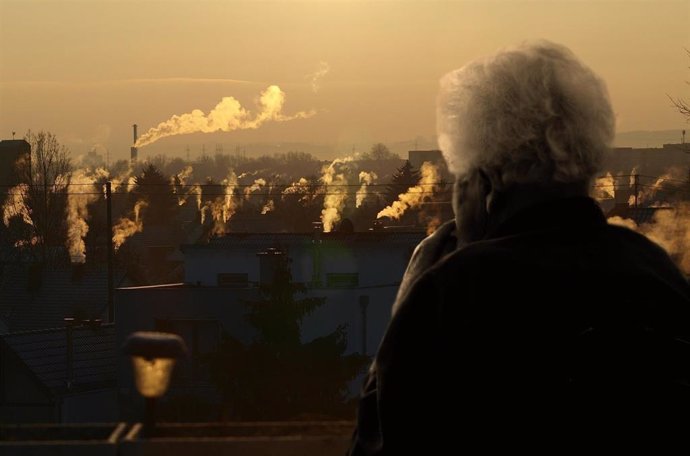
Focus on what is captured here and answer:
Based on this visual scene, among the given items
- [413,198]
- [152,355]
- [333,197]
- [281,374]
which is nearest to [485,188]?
[152,355]

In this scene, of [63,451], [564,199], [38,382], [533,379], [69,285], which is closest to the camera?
[533,379]

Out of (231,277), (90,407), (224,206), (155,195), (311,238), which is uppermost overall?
(311,238)

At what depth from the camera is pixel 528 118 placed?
189 centimetres

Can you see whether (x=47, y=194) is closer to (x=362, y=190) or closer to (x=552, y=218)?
(x=362, y=190)

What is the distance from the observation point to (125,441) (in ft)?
16.3

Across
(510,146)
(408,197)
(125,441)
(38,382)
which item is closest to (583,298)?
(510,146)

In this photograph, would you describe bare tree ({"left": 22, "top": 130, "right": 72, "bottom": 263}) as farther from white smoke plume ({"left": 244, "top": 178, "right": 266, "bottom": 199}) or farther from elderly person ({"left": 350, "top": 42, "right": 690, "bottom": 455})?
elderly person ({"left": 350, "top": 42, "right": 690, "bottom": 455})

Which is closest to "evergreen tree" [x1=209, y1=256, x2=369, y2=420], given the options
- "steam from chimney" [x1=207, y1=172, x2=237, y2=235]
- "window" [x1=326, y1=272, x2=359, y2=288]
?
"window" [x1=326, y1=272, x2=359, y2=288]

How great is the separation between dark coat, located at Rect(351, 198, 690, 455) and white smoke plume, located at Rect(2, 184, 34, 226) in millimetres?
66173

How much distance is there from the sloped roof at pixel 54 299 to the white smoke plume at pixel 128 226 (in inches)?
1069

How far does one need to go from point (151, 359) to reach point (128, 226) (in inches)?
3049

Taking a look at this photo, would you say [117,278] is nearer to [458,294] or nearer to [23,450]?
[23,450]

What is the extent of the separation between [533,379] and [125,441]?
3523 mm

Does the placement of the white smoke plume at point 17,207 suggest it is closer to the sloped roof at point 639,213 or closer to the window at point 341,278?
the window at point 341,278
